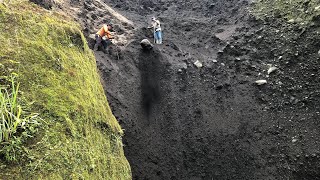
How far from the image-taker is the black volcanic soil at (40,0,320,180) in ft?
24.1

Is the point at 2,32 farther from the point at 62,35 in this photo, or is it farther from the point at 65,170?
the point at 65,170

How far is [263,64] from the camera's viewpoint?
906 cm

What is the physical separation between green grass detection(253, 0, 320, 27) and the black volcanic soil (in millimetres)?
297

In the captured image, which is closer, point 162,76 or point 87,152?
point 87,152

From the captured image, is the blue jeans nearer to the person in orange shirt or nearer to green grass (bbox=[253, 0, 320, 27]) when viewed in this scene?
the person in orange shirt

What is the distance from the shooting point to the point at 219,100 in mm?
8578

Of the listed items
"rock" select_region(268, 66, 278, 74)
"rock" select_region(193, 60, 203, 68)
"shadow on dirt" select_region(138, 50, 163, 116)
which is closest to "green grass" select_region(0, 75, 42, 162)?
"shadow on dirt" select_region(138, 50, 163, 116)

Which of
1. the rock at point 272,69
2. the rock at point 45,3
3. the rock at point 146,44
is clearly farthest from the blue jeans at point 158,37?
the rock at point 272,69

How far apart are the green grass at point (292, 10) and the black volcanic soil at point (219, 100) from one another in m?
0.30

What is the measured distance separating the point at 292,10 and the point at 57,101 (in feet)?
26.4

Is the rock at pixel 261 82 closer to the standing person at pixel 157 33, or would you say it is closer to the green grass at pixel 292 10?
the green grass at pixel 292 10

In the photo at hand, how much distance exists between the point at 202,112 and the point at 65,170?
5.11m

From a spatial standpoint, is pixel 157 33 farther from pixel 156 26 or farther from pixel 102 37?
pixel 102 37

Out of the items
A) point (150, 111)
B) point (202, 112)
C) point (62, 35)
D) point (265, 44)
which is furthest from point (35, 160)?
point (265, 44)
